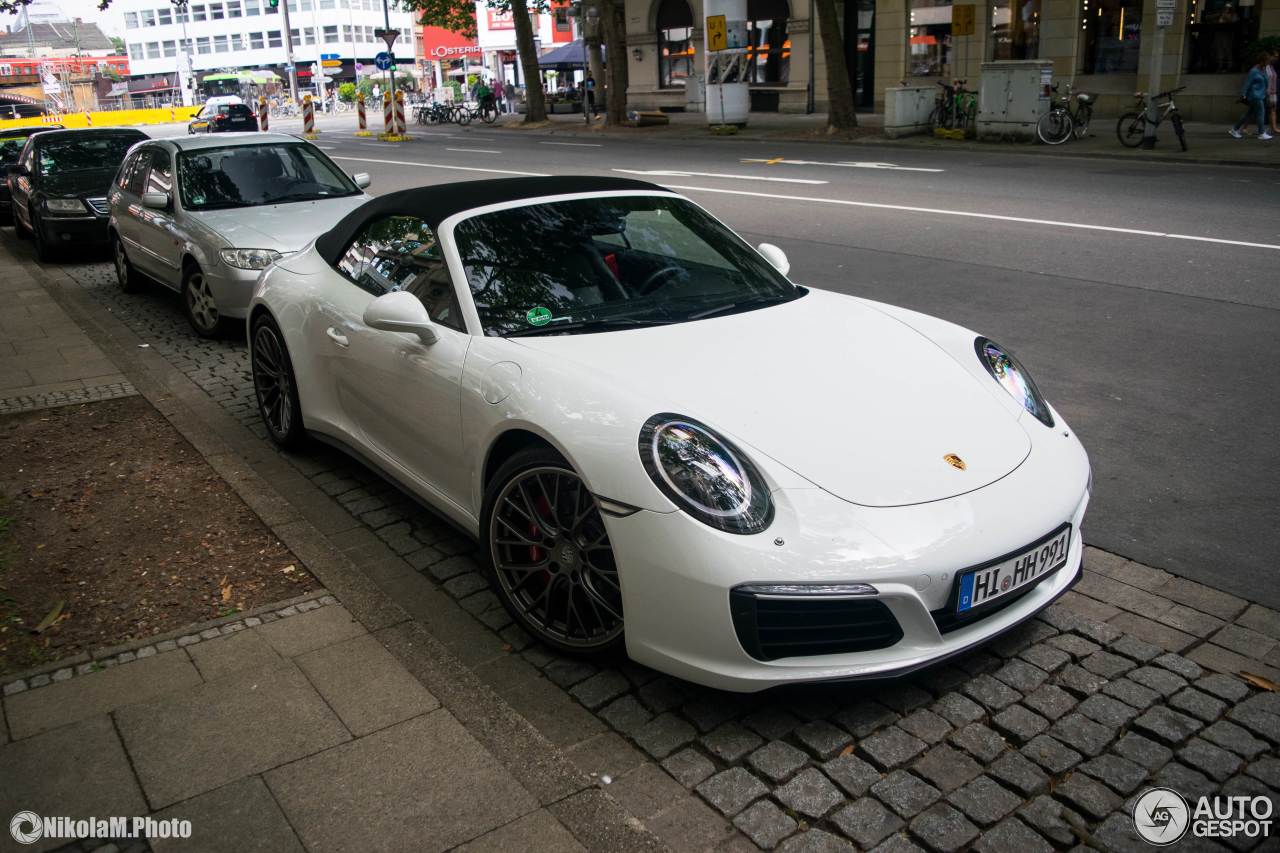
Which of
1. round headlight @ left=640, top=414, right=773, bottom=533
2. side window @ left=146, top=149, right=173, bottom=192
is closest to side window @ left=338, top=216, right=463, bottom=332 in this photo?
round headlight @ left=640, top=414, right=773, bottom=533

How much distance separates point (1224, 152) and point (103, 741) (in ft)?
66.2

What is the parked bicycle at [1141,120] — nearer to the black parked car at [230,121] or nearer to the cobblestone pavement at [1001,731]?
the cobblestone pavement at [1001,731]

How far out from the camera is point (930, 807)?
285cm

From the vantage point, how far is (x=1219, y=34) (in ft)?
77.5

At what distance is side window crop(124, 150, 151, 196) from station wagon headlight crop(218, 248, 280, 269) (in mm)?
2490

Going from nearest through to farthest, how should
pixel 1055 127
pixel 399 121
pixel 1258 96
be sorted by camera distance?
pixel 1258 96 < pixel 1055 127 < pixel 399 121

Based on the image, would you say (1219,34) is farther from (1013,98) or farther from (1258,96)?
(1013,98)

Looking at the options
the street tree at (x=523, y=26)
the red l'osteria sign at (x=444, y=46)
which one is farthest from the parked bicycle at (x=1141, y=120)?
the red l'osteria sign at (x=444, y=46)

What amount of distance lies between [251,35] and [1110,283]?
115680 millimetres

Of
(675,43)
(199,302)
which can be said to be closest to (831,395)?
(199,302)

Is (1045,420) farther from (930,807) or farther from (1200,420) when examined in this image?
(1200,420)

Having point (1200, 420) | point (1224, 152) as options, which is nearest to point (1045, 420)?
point (1200, 420)

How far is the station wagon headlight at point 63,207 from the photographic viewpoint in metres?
12.5

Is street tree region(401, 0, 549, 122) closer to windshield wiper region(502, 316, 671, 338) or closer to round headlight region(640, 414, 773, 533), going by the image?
windshield wiper region(502, 316, 671, 338)
